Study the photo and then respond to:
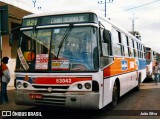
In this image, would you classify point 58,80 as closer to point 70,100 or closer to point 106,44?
point 70,100

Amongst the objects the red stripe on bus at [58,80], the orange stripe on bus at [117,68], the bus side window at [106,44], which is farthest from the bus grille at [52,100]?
the bus side window at [106,44]

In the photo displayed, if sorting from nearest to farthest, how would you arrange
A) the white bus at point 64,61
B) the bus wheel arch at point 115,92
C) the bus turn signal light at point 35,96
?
1. the white bus at point 64,61
2. the bus turn signal light at point 35,96
3. the bus wheel arch at point 115,92

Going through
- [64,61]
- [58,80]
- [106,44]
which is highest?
→ [106,44]

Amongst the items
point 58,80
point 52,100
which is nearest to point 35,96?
point 52,100

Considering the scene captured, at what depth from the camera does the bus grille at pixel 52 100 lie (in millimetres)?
8195

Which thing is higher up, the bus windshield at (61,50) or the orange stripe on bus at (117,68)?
the bus windshield at (61,50)

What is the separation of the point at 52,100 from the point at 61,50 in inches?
54.5

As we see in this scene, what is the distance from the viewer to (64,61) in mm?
8289

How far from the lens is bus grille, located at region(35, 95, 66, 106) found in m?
8.20

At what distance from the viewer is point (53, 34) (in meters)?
8.59

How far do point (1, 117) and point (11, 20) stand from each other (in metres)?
11.6

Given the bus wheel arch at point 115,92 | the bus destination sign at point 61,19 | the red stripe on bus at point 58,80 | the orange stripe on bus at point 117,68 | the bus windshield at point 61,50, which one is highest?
the bus destination sign at point 61,19

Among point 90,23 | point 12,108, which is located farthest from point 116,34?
point 12,108

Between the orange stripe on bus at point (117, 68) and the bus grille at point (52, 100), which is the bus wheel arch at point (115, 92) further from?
the bus grille at point (52, 100)
